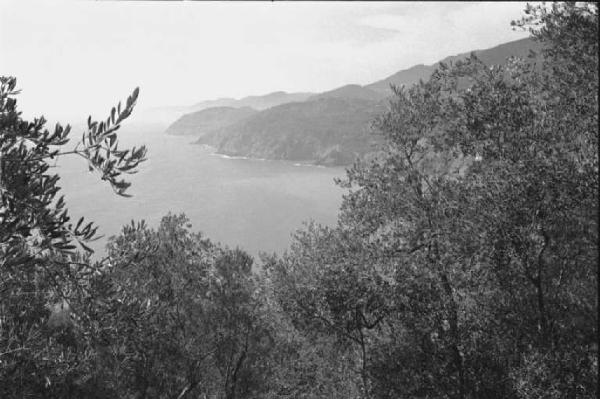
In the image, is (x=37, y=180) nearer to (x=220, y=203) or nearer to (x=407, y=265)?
(x=407, y=265)

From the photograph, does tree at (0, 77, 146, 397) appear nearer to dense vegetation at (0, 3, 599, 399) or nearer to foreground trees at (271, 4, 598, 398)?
dense vegetation at (0, 3, 599, 399)

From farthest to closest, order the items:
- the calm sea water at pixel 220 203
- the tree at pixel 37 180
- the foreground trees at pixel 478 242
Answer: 1. the calm sea water at pixel 220 203
2. the foreground trees at pixel 478 242
3. the tree at pixel 37 180

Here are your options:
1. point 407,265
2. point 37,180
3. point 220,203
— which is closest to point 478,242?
point 407,265

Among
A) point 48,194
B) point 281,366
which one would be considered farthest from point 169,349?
point 48,194

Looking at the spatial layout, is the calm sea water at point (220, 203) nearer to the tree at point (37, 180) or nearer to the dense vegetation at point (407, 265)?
the dense vegetation at point (407, 265)

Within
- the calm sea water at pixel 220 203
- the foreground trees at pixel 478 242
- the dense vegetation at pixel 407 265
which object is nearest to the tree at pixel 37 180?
the dense vegetation at pixel 407 265

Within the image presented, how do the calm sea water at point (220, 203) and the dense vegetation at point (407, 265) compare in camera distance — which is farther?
the calm sea water at point (220, 203)

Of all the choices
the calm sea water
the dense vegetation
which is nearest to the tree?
the dense vegetation
